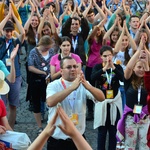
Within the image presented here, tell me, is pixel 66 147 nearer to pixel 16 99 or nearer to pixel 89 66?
pixel 16 99

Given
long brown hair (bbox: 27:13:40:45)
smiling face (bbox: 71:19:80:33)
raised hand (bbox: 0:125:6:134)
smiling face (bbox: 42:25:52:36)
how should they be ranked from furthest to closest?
long brown hair (bbox: 27:13:40:45)
smiling face (bbox: 42:25:52:36)
smiling face (bbox: 71:19:80:33)
raised hand (bbox: 0:125:6:134)

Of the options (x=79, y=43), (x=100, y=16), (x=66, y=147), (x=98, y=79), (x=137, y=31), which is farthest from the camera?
(x=100, y=16)

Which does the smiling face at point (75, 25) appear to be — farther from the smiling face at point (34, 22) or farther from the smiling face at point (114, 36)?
the smiling face at point (34, 22)

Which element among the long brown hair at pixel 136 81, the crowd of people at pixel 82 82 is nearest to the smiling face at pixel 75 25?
the crowd of people at pixel 82 82

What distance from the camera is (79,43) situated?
7.23 meters

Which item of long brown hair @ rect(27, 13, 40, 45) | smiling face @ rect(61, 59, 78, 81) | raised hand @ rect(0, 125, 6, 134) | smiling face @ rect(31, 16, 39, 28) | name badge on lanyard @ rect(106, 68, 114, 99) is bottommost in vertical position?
raised hand @ rect(0, 125, 6, 134)

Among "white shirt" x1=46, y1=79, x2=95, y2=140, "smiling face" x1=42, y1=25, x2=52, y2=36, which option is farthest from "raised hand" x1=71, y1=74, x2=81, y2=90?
"smiling face" x1=42, y1=25, x2=52, y2=36

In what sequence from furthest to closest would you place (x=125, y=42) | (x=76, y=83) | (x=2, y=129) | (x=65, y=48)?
(x=125, y=42) < (x=65, y=48) < (x=76, y=83) < (x=2, y=129)

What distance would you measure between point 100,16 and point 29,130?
392cm

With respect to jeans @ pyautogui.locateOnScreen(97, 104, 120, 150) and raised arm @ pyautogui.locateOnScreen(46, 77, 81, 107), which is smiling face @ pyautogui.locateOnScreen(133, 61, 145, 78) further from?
raised arm @ pyautogui.locateOnScreen(46, 77, 81, 107)

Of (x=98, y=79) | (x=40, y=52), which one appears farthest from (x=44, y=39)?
(x=98, y=79)

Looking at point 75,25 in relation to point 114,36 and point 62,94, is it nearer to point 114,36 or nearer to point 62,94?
point 114,36

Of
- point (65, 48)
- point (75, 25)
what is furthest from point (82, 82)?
point (75, 25)

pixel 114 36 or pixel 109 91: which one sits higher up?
pixel 114 36
